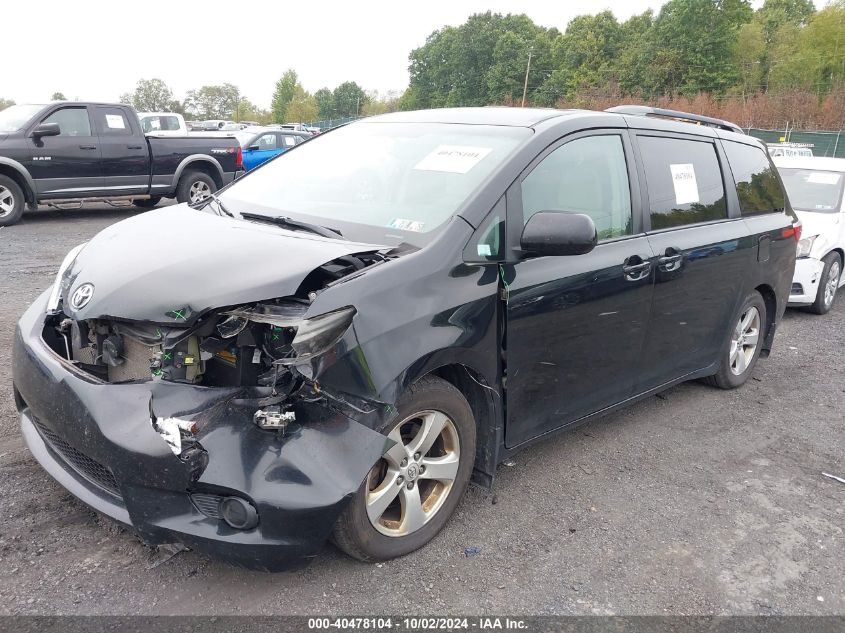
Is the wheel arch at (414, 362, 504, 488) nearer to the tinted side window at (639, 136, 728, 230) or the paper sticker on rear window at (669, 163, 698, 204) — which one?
the tinted side window at (639, 136, 728, 230)

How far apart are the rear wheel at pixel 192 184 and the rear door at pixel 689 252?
1008cm

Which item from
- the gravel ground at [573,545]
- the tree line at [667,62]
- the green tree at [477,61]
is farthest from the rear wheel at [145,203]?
the green tree at [477,61]

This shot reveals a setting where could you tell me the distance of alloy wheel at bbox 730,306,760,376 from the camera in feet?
16.6

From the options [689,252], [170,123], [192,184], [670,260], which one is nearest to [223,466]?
[670,260]

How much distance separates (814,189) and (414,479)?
7.68 m

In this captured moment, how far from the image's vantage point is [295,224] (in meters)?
3.20

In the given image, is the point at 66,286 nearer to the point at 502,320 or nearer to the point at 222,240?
the point at 222,240

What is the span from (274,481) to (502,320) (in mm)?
1229

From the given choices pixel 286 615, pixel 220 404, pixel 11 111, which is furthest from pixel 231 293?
pixel 11 111

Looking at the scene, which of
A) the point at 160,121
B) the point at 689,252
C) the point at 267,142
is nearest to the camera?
the point at 689,252

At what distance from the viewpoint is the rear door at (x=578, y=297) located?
3.17 m

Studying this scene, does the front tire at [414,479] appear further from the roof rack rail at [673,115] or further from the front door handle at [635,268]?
the roof rack rail at [673,115]

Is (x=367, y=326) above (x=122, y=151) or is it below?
below

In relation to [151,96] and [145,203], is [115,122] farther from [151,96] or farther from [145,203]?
[151,96]
